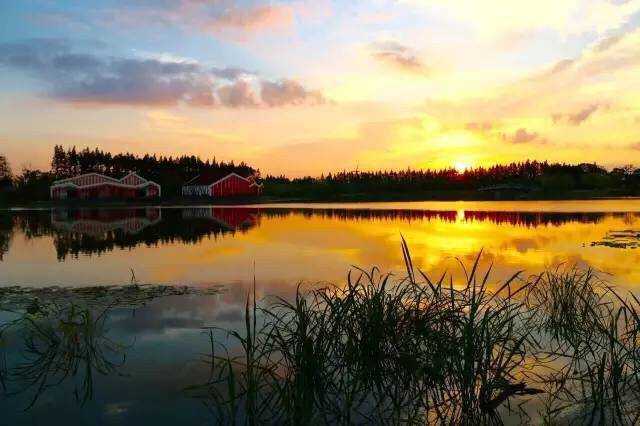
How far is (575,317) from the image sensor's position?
8.92 metres

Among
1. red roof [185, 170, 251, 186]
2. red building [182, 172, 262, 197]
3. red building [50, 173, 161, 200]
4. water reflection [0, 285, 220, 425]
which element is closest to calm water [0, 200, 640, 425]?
water reflection [0, 285, 220, 425]

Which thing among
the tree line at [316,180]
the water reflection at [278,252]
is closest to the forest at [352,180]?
the tree line at [316,180]

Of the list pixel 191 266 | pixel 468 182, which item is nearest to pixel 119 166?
pixel 468 182

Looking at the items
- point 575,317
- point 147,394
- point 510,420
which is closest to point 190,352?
point 147,394

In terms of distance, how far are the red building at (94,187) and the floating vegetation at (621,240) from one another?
7602 centimetres

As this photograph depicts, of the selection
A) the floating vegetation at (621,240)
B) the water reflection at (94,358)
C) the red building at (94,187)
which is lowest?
the water reflection at (94,358)

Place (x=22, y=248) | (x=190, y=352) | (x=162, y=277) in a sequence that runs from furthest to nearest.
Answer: (x=22, y=248), (x=162, y=277), (x=190, y=352)

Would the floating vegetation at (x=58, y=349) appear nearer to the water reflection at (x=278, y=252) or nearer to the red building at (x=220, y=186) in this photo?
the water reflection at (x=278, y=252)

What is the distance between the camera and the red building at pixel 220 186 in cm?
9050

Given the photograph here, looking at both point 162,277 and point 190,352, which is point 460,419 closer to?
point 190,352

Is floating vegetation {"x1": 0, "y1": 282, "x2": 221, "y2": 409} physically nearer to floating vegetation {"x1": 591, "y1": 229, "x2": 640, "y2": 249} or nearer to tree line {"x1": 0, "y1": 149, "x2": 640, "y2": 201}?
floating vegetation {"x1": 591, "y1": 229, "x2": 640, "y2": 249}

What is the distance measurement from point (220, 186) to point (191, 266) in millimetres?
75295

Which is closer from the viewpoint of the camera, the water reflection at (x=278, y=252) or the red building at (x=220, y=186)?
the water reflection at (x=278, y=252)

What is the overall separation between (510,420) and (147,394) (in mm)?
4328
